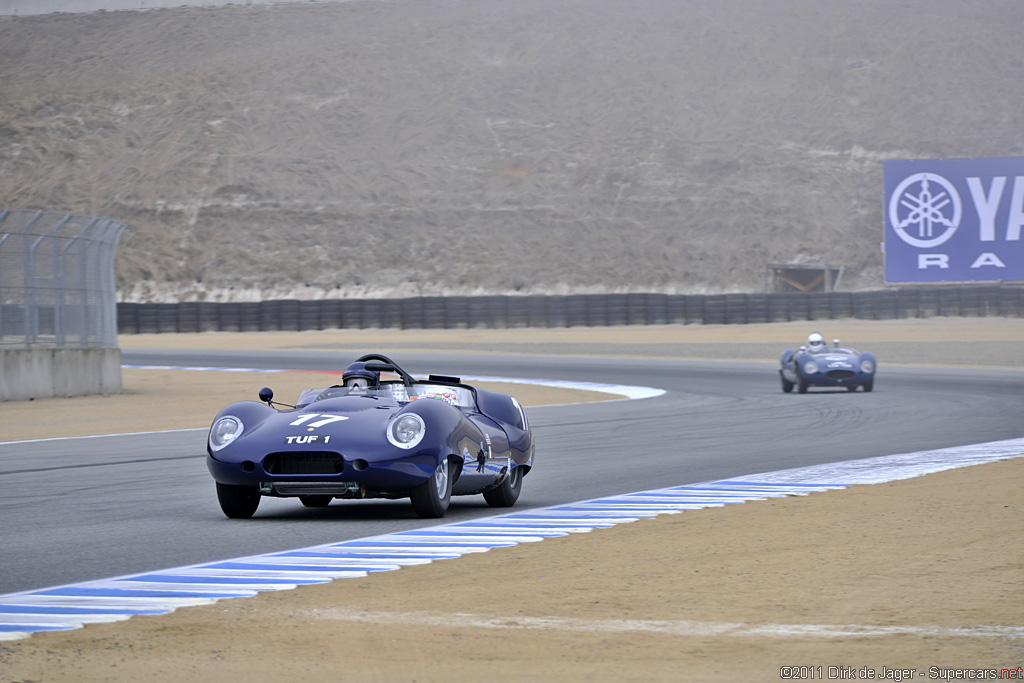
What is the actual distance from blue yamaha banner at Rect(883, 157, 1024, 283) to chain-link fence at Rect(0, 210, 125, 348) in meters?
24.7

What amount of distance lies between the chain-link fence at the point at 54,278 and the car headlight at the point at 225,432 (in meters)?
13.4

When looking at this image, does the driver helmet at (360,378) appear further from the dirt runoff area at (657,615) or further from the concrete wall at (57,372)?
the concrete wall at (57,372)

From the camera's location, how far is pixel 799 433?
1530cm

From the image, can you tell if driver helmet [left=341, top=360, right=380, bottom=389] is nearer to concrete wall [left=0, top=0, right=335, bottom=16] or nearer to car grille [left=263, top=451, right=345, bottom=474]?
car grille [left=263, top=451, right=345, bottom=474]

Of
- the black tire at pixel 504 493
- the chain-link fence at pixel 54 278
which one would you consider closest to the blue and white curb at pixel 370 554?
the black tire at pixel 504 493

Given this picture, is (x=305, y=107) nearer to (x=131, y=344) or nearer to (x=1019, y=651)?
(x=131, y=344)

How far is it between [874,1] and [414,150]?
35445mm

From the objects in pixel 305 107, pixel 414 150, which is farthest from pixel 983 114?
pixel 305 107

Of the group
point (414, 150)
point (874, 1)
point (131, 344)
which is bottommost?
point (131, 344)

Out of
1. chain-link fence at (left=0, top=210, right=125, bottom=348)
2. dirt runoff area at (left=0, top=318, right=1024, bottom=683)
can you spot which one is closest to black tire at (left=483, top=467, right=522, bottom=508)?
dirt runoff area at (left=0, top=318, right=1024, bottom=683)

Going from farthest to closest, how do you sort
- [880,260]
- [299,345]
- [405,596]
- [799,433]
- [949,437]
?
[880,260] < [299,345] < [799,433] < [949,437] < [405,596]

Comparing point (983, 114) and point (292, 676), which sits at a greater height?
point (983, 114)

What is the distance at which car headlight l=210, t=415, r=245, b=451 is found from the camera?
8.54 m

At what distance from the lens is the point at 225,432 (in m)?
8.57
